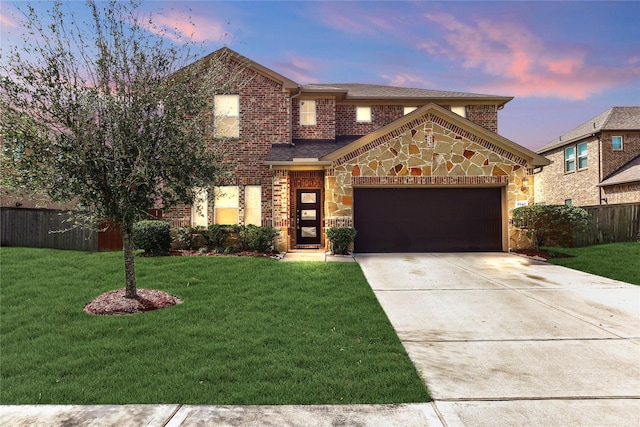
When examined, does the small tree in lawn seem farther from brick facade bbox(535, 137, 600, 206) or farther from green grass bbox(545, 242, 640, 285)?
brick facade bbox(535, 137, 600, 206)

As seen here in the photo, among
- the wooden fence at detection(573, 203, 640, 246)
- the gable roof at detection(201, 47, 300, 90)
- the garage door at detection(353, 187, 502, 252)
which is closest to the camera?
the garage door at detection(353, 187, 502, 252)

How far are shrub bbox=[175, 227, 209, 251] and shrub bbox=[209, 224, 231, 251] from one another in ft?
1.16

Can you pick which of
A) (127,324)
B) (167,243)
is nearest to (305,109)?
(167,243)

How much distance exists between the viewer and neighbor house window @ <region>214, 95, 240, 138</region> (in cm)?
1483

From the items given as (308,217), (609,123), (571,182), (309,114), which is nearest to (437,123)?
(309,114)

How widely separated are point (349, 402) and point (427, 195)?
11.4 m

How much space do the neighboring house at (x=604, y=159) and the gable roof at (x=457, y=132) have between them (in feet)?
33.2

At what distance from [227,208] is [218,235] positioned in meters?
1.39

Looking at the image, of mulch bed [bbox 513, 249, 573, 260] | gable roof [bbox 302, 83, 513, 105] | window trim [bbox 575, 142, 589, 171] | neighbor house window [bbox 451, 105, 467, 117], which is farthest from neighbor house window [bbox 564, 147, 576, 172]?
mulch bed [bbox 513, 249, 573, 260]

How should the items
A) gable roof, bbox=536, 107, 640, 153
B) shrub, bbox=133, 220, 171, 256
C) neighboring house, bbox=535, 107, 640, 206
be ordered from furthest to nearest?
1. gable roof, bbox=536, 107, 640, 153
2. neighboring house, bbox=535, 107, 640, 206
3. shrub, bbox=133, 220, 171, 256

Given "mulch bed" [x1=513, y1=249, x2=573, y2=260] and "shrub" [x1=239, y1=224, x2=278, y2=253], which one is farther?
"mulch bed" [x1=513, y1=249, x2=573, y2=260]

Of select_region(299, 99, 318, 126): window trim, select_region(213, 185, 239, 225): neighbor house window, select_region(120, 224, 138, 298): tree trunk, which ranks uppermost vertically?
select_region(299, 99, 318, 126): window trim

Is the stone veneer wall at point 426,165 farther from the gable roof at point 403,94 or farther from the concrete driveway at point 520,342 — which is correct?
the concrete driveway at point 520,342

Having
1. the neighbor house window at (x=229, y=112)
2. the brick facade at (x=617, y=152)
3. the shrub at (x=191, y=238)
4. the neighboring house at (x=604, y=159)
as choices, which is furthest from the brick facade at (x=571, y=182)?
the shrub at (x=191, y=238)
